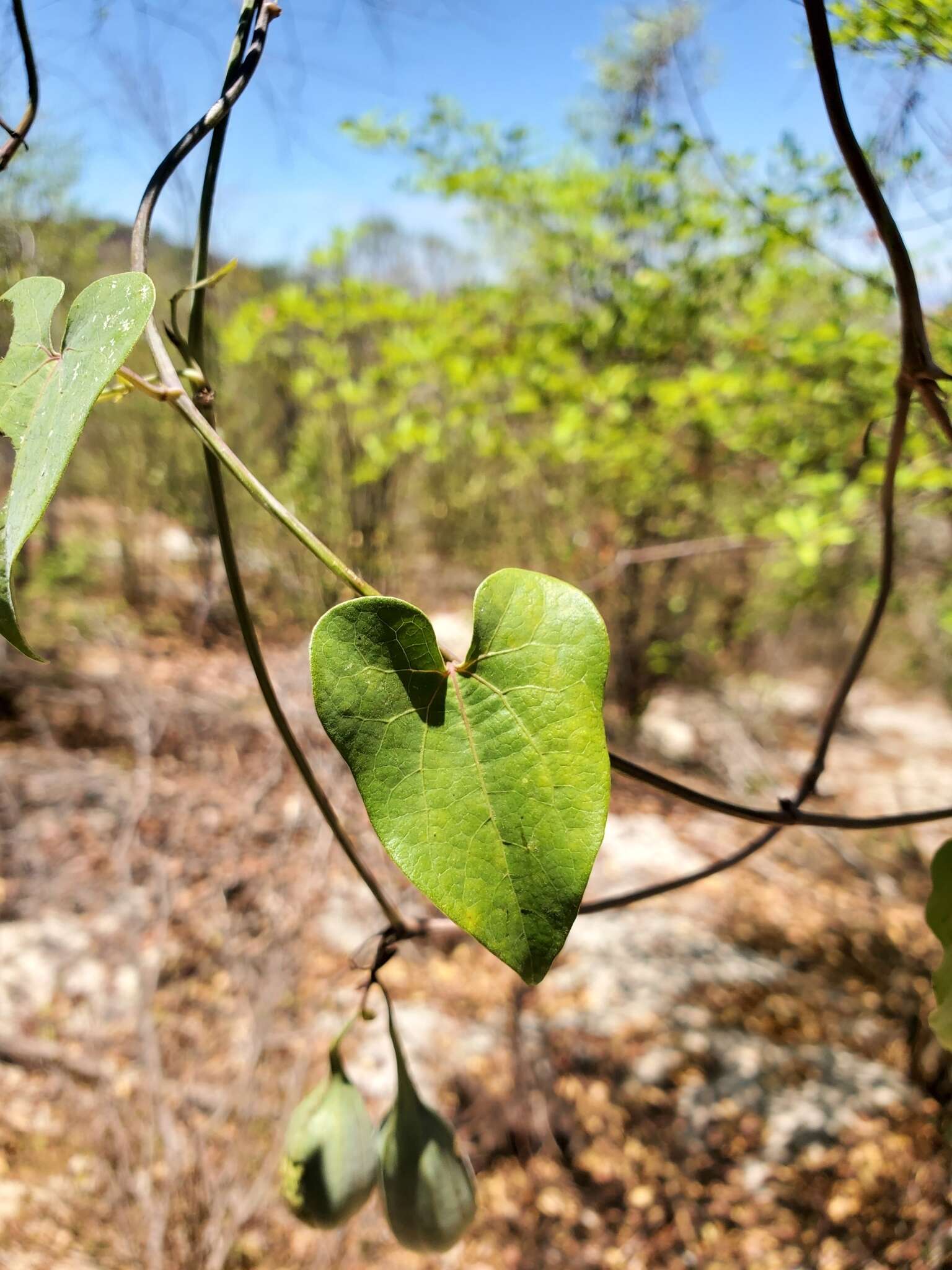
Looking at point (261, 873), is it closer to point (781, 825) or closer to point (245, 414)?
point (781, 825)

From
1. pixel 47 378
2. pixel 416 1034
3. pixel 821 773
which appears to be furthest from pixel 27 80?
pixel 416 1034

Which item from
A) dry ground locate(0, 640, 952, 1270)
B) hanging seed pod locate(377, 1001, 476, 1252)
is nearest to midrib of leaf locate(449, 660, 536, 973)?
hanging seed pod locate(377, 1001, 476, 1252)

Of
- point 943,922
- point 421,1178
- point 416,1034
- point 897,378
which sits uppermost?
point 897,378

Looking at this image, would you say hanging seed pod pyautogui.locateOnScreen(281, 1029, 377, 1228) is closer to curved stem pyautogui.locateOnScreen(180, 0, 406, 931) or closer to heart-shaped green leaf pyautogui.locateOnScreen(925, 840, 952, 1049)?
curved stem pyautogui.locateOnScreen(180, 0, 406, 931)

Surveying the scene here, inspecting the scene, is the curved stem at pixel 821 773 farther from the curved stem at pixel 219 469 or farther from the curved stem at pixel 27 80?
the curved stem at pixel 27 80

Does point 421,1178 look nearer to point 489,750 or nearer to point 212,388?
point 489,750

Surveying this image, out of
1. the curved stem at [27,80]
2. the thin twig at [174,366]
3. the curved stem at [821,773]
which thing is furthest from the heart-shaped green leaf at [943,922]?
the curved stem at [27,80]

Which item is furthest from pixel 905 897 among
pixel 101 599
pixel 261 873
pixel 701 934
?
pixel 101 599
